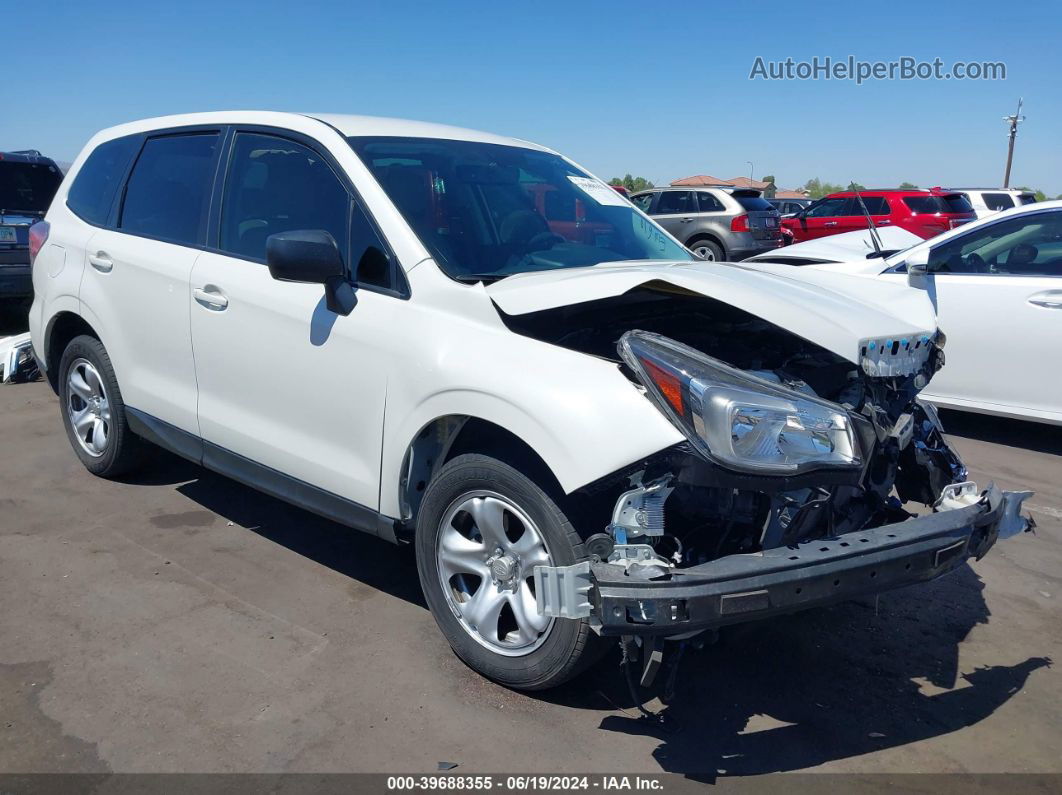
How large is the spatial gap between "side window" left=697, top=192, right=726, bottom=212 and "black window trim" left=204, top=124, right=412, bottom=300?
13.8 m

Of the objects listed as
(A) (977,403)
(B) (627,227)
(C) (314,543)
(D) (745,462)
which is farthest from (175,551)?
(A) (977,403)

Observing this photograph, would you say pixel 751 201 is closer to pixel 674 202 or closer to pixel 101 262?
pixel 674 202

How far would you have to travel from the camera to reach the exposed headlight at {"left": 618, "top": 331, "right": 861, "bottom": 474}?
8.43ft

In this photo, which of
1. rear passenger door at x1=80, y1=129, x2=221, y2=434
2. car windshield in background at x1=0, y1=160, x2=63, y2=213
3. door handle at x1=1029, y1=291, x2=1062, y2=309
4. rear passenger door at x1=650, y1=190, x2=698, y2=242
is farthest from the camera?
rear passenger door at x1=650, y1=190, x2=698, y2=242

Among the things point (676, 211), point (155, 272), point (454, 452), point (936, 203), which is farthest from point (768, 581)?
point (936, 203)

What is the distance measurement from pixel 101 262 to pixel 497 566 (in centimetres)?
299

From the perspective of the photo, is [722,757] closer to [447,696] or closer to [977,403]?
[447,696]

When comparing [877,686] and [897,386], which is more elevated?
[897,386]

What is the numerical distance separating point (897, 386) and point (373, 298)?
1877mm

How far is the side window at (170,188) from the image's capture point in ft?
14.0

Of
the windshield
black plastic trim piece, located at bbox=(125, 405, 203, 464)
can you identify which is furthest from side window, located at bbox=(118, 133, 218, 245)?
the windshield

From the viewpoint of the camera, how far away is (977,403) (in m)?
6.17

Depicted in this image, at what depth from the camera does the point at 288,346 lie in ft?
11.9

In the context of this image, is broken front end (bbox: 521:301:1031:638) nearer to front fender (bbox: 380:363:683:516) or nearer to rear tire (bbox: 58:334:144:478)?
front fender (bbox: 380:363:683:516)
